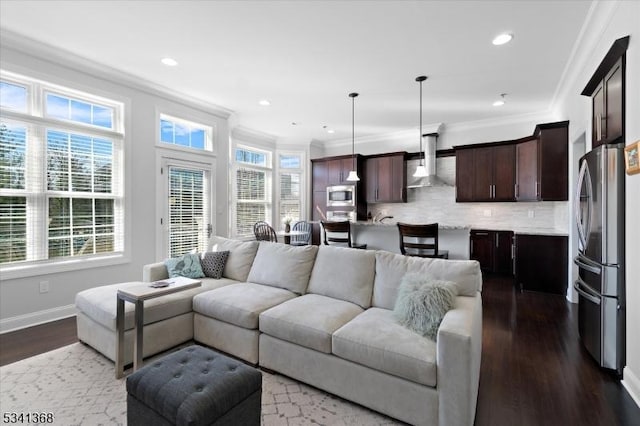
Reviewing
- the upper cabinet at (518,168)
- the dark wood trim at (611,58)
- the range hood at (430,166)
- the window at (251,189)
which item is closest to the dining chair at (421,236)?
the dark wood trim at (611,58)

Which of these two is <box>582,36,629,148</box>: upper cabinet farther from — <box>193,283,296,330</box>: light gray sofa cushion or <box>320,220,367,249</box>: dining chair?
<box>193,283,296,330</box>: light gray sofa cushion

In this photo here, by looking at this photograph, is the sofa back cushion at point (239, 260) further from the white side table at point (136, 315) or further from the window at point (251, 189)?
the window at point (251, 189)

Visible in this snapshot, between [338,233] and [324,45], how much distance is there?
2.44 meters

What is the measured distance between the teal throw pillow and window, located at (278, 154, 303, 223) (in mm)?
5622

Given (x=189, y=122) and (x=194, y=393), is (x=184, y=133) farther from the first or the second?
(x=194, y=393)

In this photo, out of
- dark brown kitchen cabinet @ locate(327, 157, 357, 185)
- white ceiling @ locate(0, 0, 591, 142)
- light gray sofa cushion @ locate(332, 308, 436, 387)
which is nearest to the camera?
light gray sofa cushion @ locate(332, 308, 436, 387)

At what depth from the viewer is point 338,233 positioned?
4.50 meters

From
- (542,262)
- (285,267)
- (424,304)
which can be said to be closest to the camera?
(424,304)

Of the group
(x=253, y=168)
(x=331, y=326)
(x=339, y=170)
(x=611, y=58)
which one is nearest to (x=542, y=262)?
(x=611, y=58)

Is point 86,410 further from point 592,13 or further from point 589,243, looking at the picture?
point 592,13

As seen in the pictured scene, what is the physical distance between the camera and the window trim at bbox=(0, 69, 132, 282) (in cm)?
321

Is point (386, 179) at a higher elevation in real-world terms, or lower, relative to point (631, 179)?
higher

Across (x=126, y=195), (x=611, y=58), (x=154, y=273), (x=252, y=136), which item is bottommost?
(x=154, y=273)

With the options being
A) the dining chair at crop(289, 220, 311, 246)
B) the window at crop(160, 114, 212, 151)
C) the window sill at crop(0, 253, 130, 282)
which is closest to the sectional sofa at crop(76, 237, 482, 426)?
the window sill at crop(0, 253, 130, 282)
